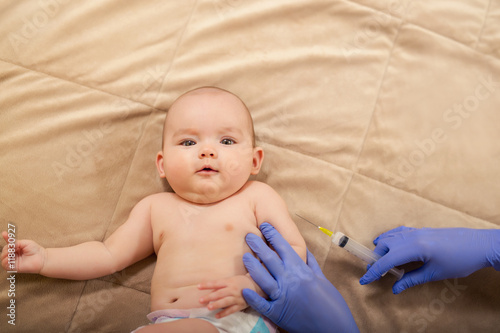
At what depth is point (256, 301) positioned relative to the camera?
1.45 m

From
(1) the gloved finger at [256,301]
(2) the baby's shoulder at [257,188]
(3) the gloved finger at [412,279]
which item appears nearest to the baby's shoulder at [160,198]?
(2) the baby's shoulder at [257,188]

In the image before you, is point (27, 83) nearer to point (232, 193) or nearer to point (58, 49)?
point (58, 49)

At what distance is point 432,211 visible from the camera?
187 centimetres

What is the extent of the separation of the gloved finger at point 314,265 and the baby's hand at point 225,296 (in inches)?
14.0

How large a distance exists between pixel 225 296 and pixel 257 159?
61 cm

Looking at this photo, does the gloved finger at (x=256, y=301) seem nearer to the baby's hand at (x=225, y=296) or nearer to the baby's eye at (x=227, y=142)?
the baby's hand at (x=225, y=296)

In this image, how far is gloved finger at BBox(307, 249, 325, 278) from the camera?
1.67 m

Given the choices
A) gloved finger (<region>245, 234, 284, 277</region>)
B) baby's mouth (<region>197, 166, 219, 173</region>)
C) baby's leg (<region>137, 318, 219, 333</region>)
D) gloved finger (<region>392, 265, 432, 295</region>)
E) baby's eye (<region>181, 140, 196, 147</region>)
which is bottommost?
gloved finger (<region>392, 265, 432, 295</region>)

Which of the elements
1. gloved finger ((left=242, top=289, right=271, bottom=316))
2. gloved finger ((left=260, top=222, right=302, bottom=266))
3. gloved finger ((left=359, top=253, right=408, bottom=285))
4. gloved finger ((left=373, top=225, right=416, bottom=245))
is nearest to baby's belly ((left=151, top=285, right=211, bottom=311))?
gloved finger ((left=242, top=289, right=271, bottom=316))

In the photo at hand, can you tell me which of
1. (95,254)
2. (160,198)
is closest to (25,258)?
(95,254)

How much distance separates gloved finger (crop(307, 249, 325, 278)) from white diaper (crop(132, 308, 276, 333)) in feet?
1.03

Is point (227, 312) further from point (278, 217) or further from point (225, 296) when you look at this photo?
point (278, 217)

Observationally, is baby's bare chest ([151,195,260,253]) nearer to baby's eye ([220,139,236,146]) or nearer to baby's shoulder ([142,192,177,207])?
baby's shoulder ([142,192,177,207])

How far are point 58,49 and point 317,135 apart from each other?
4.29 feet
